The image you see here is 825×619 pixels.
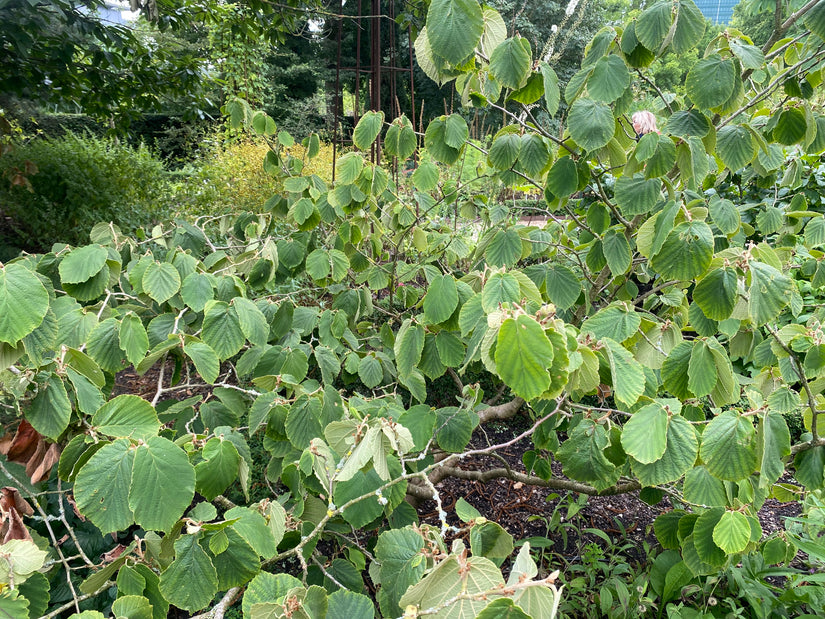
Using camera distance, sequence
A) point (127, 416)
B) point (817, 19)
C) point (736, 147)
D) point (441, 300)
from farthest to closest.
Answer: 1. point (736, 147)
2. point (441, 300)
3. point (817, 19)
4. point (127, 416)

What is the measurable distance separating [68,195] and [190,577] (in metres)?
6.04

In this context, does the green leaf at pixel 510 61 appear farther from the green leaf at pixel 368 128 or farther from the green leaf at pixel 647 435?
the green leaf at pixel 647 435

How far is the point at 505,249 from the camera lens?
164 centimetres

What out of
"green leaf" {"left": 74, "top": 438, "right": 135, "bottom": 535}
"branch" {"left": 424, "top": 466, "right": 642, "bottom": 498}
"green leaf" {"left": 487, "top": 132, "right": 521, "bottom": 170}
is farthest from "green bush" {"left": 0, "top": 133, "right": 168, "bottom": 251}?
"green leaf" {"left": 74, "top": 438, "right": 135, "bottom": 535}

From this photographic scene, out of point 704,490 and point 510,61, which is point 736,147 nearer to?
point 510,61

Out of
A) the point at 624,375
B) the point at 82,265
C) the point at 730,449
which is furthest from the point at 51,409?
the point at 730,449

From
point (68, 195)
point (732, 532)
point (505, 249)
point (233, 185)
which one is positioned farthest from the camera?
point (233, 185)

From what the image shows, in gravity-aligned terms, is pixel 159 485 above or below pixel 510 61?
below

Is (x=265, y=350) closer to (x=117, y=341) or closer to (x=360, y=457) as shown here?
(x=117, y=341)

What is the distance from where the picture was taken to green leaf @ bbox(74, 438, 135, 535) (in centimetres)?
66

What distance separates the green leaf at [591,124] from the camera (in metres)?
1.24

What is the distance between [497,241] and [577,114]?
51 centimetres

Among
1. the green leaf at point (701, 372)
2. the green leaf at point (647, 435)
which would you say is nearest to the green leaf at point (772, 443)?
the green leaf at point (701, 372)

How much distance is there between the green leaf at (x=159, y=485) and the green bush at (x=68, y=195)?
539 centimetres
